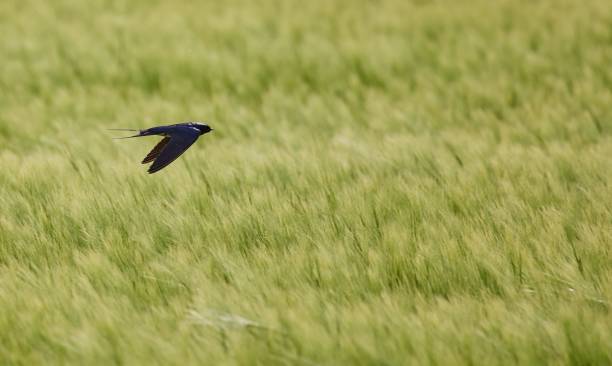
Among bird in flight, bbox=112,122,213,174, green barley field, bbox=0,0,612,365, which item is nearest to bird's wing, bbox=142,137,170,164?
bird in flight, bbox=112,122,213,174

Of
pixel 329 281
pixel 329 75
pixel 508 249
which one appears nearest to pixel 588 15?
pixel 329 75

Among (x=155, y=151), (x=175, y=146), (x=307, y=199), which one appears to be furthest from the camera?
(x=307, y=199)

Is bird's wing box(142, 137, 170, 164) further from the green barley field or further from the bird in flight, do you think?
the green barley field

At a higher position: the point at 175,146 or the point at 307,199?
the point at 175,146

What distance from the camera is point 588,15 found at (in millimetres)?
4711

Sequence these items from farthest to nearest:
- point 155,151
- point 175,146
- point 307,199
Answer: point 307,199, point 155,151, point 175,146

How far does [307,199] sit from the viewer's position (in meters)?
2.29

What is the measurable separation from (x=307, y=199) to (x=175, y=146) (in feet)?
1.57

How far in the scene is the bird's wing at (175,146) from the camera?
6.50ft

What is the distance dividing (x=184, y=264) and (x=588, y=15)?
3799 millimetres

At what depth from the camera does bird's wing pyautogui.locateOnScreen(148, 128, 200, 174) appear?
1980 mm

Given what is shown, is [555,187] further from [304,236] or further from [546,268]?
[304,236]

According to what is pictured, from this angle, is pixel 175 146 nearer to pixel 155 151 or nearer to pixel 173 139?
pixel 173 139

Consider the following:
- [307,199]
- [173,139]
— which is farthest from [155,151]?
[307,199]
